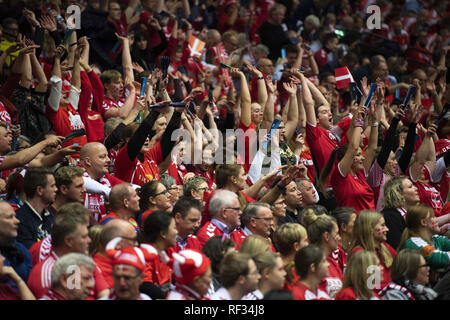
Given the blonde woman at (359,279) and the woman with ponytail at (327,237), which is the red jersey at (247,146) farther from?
the blonde woman at (359,279)

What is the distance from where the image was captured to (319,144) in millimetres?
7859

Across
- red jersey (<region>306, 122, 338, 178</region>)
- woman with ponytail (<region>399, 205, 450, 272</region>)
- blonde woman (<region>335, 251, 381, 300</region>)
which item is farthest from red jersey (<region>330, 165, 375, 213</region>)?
blonde woman (<region>335, 251, 381, 300</region>)

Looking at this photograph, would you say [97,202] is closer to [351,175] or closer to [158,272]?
[158,272]

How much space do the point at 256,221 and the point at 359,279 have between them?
1.32m

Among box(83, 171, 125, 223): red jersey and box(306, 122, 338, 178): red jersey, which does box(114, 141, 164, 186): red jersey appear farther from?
box(306, 122, 338, 178): red jersey

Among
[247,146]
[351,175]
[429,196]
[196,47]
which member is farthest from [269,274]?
[196,47]

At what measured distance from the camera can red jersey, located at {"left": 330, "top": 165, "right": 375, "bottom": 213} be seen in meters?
7.37

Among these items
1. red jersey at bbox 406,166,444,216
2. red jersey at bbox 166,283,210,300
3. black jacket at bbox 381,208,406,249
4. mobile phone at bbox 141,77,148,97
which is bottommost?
red jersey at bbox 406,166,444,216

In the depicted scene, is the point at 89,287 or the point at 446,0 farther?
the point at 446,0

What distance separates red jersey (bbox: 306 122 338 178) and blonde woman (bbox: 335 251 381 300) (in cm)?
294

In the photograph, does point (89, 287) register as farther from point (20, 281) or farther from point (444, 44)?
point (444, 44)

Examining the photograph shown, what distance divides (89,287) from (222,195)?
1.96 m

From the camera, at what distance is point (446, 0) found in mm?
16609
